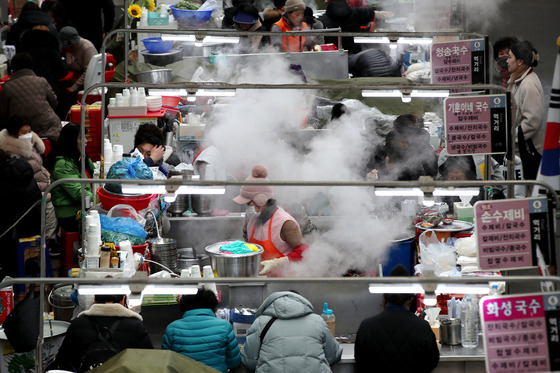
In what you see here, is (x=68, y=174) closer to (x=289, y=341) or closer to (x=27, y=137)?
(x=27, y=137)

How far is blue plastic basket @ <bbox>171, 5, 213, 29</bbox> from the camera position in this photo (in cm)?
1190

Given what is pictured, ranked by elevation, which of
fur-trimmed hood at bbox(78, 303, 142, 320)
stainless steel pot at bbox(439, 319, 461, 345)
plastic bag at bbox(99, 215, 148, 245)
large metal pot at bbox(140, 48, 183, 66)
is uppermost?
large metal pot at bbox(140, 48, 183, 66)

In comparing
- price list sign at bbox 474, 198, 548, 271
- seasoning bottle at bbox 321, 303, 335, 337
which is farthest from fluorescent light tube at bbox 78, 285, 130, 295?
seasoning bottle at bbox 321, 303, 335, 337

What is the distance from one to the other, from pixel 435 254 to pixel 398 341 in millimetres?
1585

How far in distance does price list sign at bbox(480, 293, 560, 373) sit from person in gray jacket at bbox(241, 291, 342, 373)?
1.73m

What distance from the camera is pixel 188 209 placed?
24.7 ft

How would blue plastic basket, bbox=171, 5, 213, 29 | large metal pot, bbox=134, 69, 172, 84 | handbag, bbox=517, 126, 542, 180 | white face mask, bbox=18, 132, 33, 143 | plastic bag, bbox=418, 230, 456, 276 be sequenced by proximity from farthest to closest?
1. blue plastic basket, bbox=171, 5, 213, 29
2. large metal pot, bbox=134, 69, 172, 84
3. white face mask, bbox=18, 132, 33, 143
4. handbag, bbox=517, 126, 542, 180
5. plastic bag, bbox=418, 230, 456, 276

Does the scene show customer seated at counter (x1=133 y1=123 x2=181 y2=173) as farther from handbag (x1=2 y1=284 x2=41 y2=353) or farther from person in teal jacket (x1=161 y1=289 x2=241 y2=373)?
handbag (x1=2 y1=284 x2=41 y2=353)

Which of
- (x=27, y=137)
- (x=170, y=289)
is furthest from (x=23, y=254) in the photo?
(x=170, y=289)

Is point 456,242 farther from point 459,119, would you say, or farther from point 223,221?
point 223,221

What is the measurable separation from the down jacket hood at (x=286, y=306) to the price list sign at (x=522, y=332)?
5.88 ft

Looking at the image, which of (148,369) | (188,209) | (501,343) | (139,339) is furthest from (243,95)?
(501,343)

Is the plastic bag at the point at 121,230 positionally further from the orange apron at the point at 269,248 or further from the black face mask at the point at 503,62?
the black face mask at the point at 503,62

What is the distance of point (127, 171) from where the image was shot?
7.32 meters
